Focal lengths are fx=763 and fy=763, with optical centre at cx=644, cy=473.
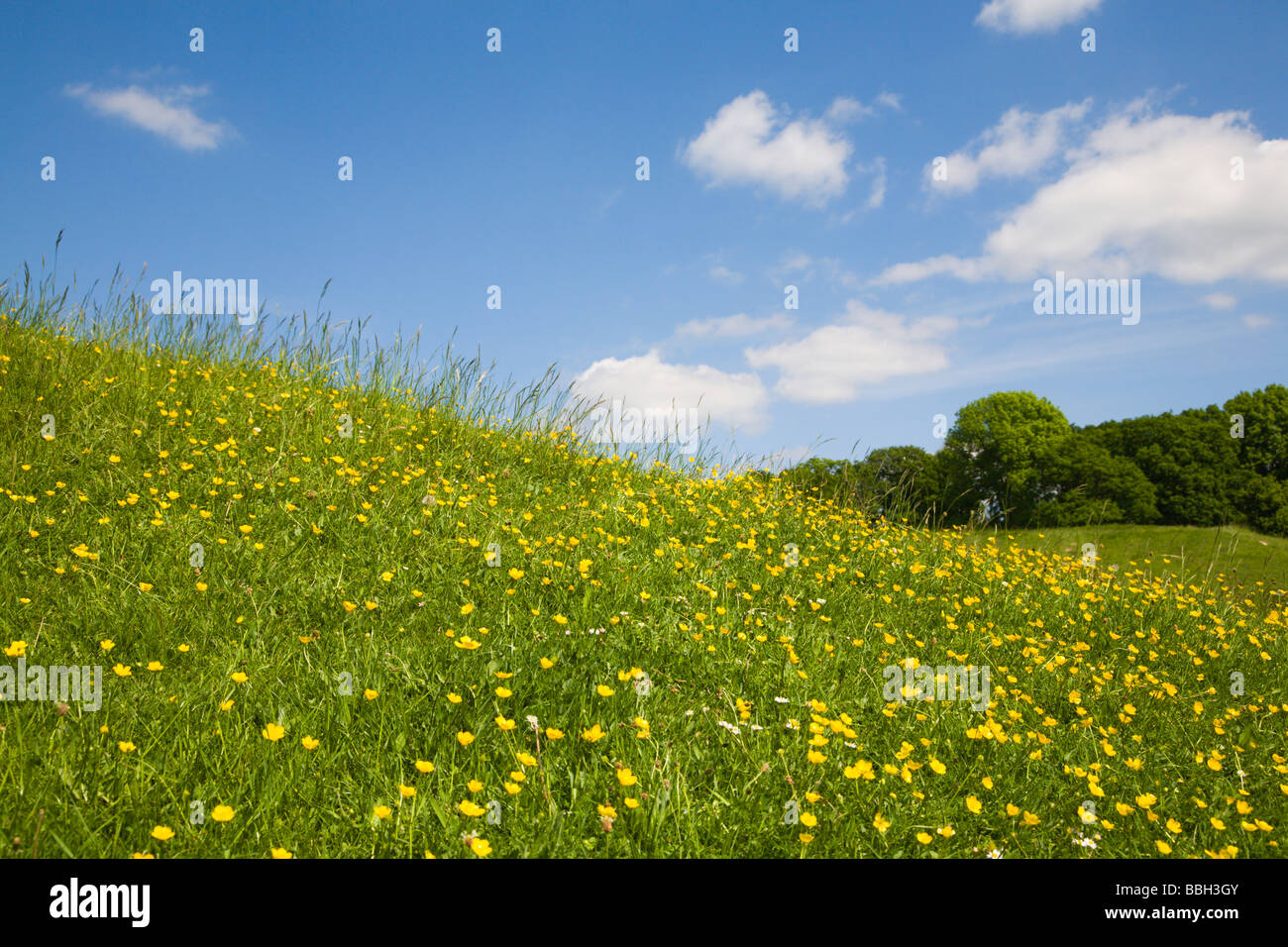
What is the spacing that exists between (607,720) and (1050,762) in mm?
2147

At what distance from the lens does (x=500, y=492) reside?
6.74 m

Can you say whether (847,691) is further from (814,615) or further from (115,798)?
(115,798)

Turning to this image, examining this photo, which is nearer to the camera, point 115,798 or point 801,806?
point 115,798

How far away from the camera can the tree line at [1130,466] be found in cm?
3456
